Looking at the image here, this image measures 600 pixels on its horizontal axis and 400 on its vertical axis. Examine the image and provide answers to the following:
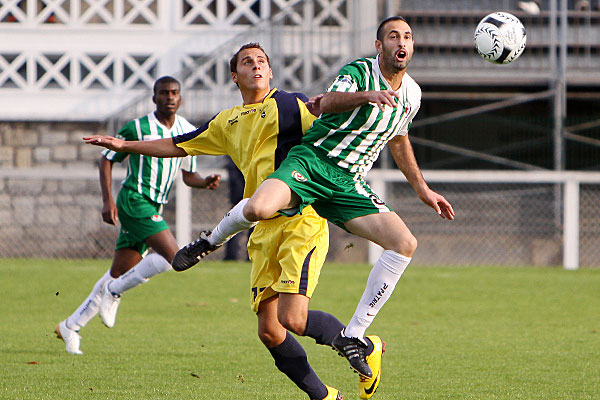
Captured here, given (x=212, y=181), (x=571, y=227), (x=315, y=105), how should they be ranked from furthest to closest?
(x=571, y=227) < (x=212, y=181) < (x=315, y=105)

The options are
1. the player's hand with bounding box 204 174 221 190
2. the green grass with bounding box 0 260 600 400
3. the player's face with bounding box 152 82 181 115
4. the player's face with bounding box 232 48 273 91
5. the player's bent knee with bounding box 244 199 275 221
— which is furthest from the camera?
the player's face with bounding box 152 82 181 115

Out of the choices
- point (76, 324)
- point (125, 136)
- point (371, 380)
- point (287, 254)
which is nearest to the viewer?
point (371, 380)

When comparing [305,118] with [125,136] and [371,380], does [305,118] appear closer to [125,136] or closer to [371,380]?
[371,380]

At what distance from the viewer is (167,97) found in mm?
8547

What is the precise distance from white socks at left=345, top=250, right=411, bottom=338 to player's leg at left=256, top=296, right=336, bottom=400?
0.33 meters

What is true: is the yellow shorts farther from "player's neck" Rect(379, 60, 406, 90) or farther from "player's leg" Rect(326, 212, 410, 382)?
"player's neck" Rect(379, 60, 406, 90)

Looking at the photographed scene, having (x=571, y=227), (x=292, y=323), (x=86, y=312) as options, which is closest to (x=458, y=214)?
(x=571, y=227)

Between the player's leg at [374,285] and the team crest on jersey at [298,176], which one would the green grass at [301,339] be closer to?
the player's leg at [374,285]

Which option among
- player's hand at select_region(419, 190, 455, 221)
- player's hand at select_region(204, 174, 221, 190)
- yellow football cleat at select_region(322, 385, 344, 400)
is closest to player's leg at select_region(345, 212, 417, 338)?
yellow football cleat at select_region(322, 385, 344, 400)

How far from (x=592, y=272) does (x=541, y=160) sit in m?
3.23

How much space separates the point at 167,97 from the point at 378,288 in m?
3.70

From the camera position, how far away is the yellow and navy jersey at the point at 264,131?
5715 millimetres

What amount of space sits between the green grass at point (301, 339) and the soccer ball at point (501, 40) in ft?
7.22

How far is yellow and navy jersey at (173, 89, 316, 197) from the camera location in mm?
5715
